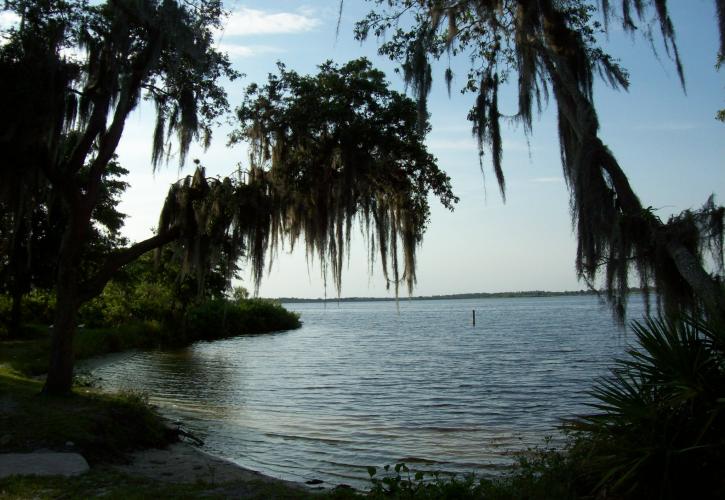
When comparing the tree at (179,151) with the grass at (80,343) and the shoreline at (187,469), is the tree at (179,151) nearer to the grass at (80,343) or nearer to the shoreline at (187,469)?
the shoreline at (187,469)

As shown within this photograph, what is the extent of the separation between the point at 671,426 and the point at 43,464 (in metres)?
6.22

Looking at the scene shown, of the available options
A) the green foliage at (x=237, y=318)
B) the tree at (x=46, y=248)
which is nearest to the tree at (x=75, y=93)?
the tree at (x=46, y=248)

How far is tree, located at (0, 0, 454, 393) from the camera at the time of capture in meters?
9.04

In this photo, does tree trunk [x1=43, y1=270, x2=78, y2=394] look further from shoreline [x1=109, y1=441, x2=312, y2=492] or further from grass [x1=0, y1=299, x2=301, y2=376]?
grass [x1=0, y1=299, x2=301, y2=376]

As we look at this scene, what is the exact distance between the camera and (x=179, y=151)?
425 inches

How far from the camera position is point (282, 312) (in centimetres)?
5719

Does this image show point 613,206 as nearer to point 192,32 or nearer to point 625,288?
point 625,288

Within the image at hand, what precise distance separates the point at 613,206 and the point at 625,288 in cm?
95

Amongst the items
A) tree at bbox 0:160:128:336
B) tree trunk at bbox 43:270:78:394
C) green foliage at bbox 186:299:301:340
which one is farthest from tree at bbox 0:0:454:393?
green foliage at bbox 186:299:301:340

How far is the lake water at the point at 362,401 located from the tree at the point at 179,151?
330 cm

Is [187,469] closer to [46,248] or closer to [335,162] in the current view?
[335,162]

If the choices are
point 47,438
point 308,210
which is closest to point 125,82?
point 308,210

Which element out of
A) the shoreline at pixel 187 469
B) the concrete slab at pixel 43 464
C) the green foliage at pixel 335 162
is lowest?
the shoreline at pixel 187 469

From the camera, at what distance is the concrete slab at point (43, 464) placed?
19.7 feet
